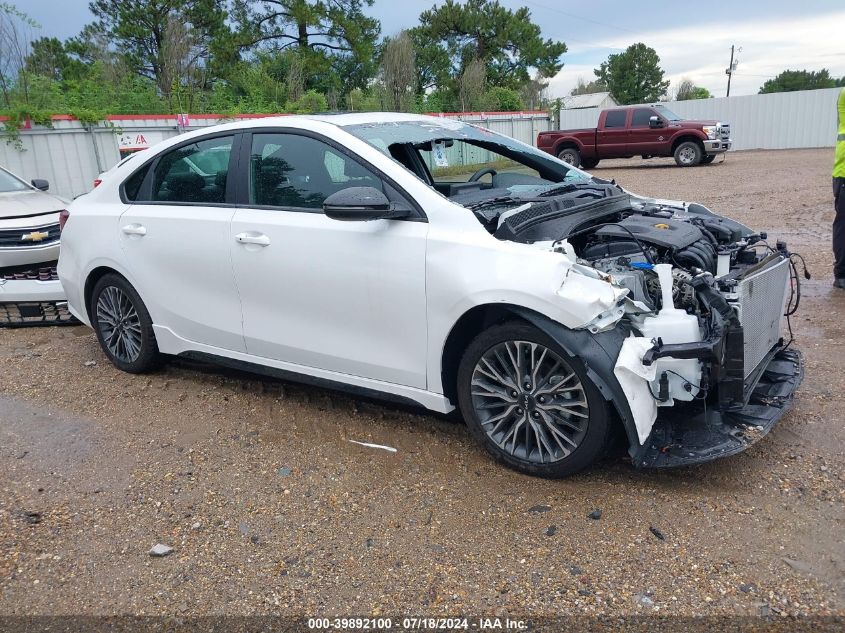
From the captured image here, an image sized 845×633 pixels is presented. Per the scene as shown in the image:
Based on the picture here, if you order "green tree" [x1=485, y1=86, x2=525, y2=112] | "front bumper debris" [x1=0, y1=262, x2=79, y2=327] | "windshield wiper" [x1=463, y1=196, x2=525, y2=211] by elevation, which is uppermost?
"green tree" [x1=485, y1=86, x2=525, y2=112]

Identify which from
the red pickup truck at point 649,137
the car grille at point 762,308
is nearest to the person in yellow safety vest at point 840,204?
the car grille at point 762,308

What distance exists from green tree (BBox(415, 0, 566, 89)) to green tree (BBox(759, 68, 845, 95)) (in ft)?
126

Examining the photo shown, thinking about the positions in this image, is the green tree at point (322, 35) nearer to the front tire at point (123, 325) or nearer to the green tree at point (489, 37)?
the green tree at point (489, 37)

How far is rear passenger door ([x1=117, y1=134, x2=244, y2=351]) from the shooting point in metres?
4.31

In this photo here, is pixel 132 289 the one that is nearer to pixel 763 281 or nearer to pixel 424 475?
pixel 424 475

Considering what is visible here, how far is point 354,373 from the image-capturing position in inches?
154

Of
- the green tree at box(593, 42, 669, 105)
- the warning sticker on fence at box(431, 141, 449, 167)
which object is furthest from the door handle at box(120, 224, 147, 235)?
the green tree at box(593, 42, 669, 105)

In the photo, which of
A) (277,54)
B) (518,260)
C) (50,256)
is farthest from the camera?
(277,54)

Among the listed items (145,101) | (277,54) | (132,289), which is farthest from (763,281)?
(277,54)

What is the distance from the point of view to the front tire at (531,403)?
3.22m

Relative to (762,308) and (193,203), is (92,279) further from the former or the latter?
(762,308)

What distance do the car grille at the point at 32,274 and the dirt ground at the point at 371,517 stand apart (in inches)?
92.0

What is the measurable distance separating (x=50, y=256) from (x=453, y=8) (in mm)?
40310

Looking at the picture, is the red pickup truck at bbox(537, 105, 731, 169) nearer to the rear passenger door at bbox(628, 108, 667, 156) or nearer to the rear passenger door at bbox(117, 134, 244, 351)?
the rear passenger door at bbox(628, 108, 667, 156)
